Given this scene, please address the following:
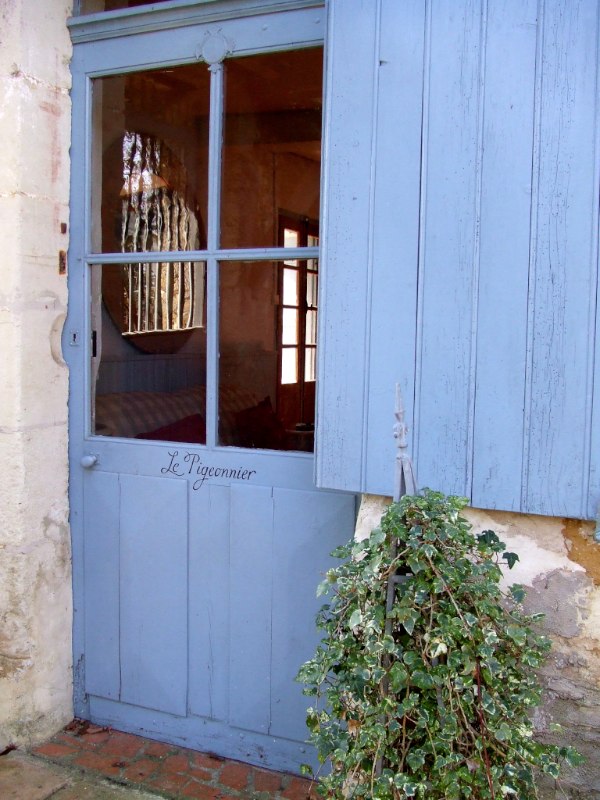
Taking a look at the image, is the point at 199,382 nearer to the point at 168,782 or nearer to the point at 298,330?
the point at 298,330

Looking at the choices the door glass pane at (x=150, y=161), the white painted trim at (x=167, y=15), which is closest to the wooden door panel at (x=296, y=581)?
the door glass pane at (x=150, y=161)

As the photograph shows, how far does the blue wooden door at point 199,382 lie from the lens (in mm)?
2707

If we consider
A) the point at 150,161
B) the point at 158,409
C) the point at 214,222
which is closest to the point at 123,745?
the point at 158,409

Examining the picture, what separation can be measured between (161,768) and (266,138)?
93.1 inches

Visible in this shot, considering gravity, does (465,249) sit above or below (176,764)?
above

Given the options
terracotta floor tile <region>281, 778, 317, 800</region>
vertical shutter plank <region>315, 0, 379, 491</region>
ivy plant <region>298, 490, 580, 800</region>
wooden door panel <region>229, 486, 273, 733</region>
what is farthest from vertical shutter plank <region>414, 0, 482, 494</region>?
terracotta floor tile <region>281, 778, 317, 800</region>

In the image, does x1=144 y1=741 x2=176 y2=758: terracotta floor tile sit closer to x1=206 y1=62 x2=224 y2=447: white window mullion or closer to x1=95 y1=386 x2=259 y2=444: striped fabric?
x1=95 y1=386 x2=259 y2=444: striped fabric

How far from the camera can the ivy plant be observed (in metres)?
1.68

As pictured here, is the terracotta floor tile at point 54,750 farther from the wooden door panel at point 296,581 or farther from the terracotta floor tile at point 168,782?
the wooden door panel at point 296,581

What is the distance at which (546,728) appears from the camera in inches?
82.7

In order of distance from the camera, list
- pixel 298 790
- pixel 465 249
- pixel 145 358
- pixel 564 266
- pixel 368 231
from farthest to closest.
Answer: pixel 145 358 < pixel 298 790 < pixel 368 231 < pixel 465 249 < pixel 564 266

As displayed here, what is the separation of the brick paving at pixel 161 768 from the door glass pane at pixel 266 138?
75.5 inches

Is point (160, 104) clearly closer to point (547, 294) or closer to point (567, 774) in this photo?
point (547, 294)

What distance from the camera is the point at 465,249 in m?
2.08
